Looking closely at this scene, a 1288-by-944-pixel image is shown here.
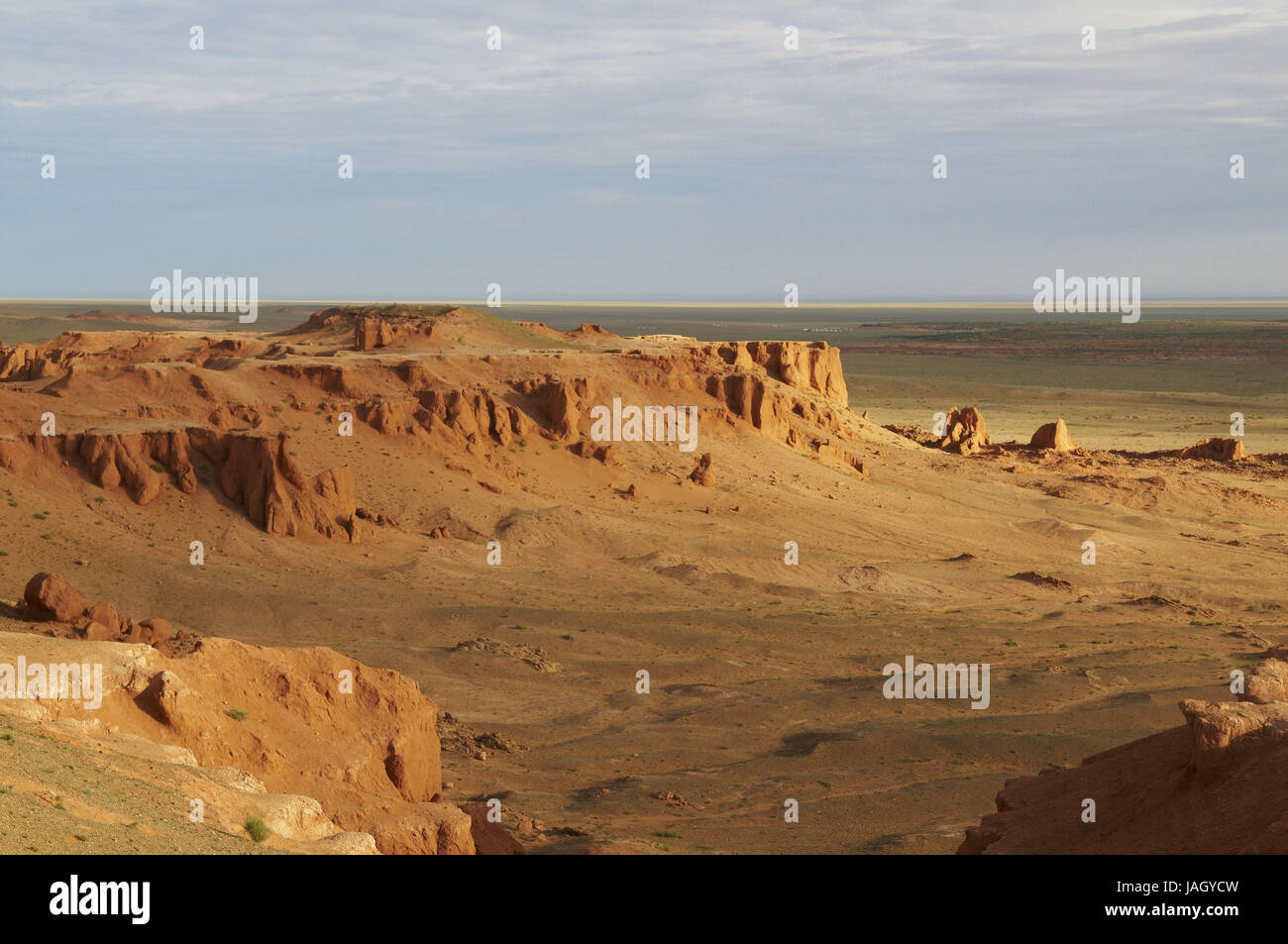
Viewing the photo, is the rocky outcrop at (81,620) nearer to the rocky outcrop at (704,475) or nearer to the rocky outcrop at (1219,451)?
the rocky outcrop at (704,475)

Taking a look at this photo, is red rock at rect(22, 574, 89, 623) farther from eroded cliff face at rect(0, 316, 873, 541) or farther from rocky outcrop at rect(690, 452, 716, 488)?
rocky outcrop at rect(690, 452, 716, 488)

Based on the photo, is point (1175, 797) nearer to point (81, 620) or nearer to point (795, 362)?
point (81, 620)

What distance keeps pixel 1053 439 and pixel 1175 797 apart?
141 feet

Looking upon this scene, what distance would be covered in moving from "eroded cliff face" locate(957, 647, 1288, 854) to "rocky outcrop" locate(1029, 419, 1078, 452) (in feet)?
133

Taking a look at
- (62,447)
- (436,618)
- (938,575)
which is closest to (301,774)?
(436,618)

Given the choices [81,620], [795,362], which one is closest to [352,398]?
[81,620]

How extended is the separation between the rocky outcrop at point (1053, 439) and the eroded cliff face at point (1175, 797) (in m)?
40.6

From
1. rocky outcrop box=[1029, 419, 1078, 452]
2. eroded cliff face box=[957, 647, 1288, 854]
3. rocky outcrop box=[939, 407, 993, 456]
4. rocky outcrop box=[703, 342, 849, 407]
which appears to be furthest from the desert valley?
rocky outcrop box=[1029, 419, 1078, 452]

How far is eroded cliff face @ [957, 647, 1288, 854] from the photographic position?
9.54m

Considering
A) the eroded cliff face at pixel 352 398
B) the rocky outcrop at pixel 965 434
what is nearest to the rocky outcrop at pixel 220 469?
the eroded cliff face at pixel 352 398

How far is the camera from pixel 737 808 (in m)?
16.7
